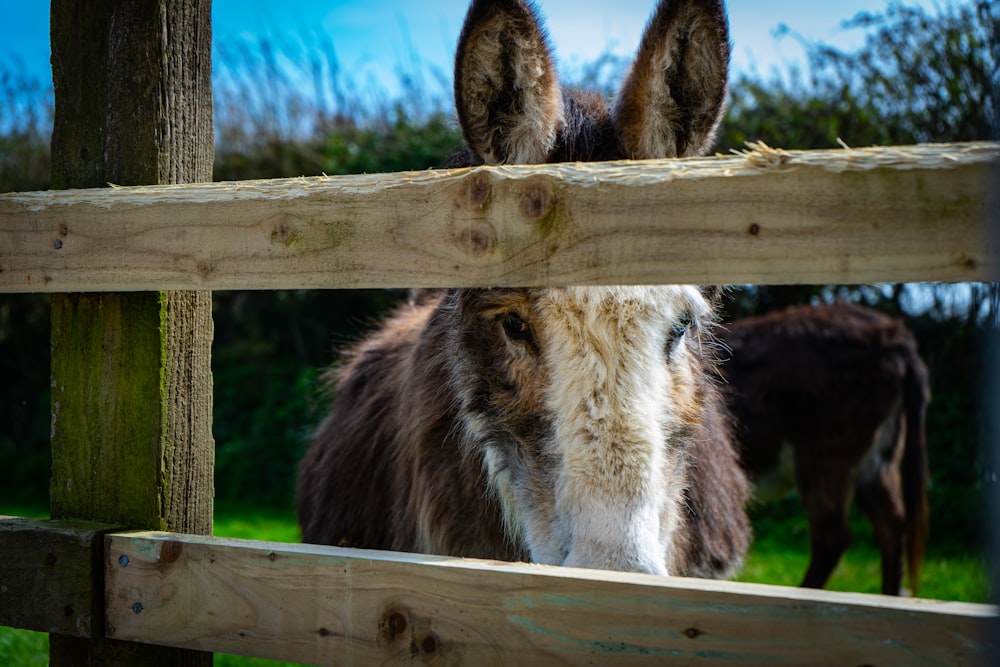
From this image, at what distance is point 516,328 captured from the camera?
2.07m

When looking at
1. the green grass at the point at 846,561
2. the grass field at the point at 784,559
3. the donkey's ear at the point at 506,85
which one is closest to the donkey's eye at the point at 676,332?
the donkey's ear at the point at 506,85

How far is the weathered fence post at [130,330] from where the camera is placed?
1974mm

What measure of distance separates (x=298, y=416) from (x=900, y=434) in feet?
20.2

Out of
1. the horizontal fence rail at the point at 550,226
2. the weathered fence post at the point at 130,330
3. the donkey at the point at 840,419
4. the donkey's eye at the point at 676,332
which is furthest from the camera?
the donkey at the point at 840,419

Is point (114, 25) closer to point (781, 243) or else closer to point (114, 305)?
point (114, 305)

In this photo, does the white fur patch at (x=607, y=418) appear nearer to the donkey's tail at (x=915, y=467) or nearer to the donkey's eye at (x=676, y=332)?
the donkey's eye at (x=676, y=332)

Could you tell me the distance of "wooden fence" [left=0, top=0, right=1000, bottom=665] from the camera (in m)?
1.29

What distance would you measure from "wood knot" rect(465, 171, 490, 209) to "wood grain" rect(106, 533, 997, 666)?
70cm

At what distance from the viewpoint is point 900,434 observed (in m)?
6.51

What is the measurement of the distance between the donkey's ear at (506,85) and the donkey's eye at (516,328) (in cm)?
45

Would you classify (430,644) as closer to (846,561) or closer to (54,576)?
(54,576)

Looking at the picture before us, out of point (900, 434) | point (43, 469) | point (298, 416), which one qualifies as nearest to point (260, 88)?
point (298, 416)

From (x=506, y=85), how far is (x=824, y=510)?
5017mm

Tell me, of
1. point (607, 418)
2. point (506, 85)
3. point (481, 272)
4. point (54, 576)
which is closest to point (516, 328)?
point (607, 418)
